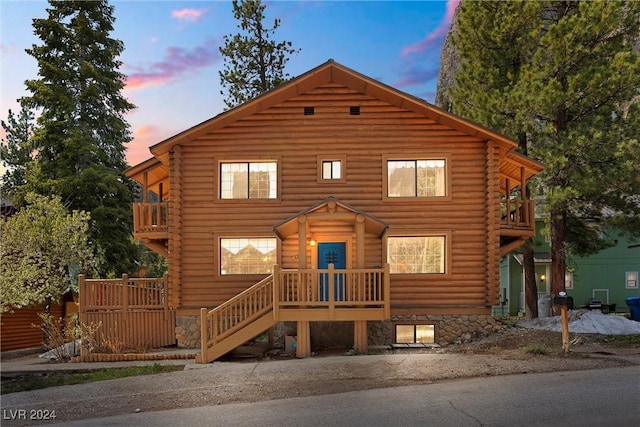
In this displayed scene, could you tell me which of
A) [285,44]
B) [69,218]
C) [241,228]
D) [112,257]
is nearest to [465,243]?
[241,228]

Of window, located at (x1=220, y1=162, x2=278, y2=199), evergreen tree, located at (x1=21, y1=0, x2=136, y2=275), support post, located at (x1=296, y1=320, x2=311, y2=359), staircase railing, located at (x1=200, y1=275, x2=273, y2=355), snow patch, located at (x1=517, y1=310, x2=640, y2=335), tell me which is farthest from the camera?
evergreen tree, located at (x1=21, y1=0, x2=136, y2=275)

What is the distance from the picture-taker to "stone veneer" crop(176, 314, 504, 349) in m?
15.8

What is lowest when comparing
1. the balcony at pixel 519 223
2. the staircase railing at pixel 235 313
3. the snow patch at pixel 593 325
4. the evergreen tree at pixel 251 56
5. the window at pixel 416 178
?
the snow patch at pixel 593 325

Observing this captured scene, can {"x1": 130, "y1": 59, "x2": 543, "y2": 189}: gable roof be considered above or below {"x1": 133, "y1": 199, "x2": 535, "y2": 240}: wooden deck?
above

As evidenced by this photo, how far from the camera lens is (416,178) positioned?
16.3 metres

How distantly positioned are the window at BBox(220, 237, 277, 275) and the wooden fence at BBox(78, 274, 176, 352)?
2.07 metres

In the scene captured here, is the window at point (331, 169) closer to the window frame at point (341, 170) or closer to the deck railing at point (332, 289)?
the window frame at point (341, 170)

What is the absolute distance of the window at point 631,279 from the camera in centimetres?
2916

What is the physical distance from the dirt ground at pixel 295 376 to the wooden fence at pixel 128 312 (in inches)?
136

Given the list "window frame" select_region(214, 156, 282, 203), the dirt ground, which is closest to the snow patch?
the dirt ground

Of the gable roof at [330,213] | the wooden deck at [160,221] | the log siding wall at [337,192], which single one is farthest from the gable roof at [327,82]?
the gable roof at [330,213]

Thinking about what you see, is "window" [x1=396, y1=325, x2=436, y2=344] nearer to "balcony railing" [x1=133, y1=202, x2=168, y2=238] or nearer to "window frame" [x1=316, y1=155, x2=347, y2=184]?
"window frame" [x1=316, y1=155, x2=347, y2=184]

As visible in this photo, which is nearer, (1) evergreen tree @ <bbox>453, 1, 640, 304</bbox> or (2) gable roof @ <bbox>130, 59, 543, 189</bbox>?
(2) gable roof @ <bbox>130, 59, 543, 189</bbox>

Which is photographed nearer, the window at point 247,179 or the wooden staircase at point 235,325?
the wooden staircase at point 235,325
